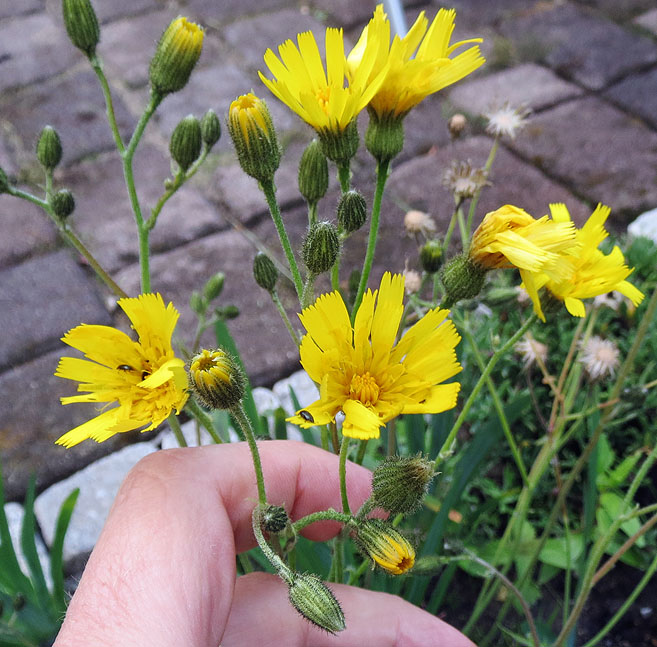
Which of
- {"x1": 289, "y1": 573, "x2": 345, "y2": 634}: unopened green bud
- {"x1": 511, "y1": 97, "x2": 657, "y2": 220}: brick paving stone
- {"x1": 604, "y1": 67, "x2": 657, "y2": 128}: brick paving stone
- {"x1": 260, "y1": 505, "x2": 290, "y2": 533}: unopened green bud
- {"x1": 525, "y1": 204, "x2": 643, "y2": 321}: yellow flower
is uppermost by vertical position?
{"x1": 525, "y1": 204, "x2": 643, "y2": 321}: yellow flower

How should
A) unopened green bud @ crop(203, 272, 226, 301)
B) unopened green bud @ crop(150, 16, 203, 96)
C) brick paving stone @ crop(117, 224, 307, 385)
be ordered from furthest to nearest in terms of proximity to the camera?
1. brick paving stone @ crop(117, 224, 307, 385)
2. unopened green bud @ crop(203, 272, 226, 301)
3. unopened green bud @ crop(150, 16, 203, 96)

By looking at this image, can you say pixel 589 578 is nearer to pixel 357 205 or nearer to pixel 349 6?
pixel 357 205

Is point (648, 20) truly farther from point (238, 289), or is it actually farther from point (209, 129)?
point (209, 129)

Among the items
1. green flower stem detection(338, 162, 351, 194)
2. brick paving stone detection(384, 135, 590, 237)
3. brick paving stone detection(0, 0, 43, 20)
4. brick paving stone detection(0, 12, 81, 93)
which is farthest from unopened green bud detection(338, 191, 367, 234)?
brick paving stone detection(0, 0, 43, 20)

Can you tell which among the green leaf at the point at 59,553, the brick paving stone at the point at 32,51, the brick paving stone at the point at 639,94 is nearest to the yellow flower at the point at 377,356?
the green leaf at the point at 59,553

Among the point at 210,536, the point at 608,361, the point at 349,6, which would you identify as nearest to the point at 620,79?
the point at 349,6

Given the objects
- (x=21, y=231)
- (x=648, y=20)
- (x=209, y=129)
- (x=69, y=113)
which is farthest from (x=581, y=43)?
(x=209, y=129)

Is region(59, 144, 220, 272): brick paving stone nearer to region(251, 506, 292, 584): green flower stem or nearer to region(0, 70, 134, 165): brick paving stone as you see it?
region(0, 70, 134, 165): brick paving stone
